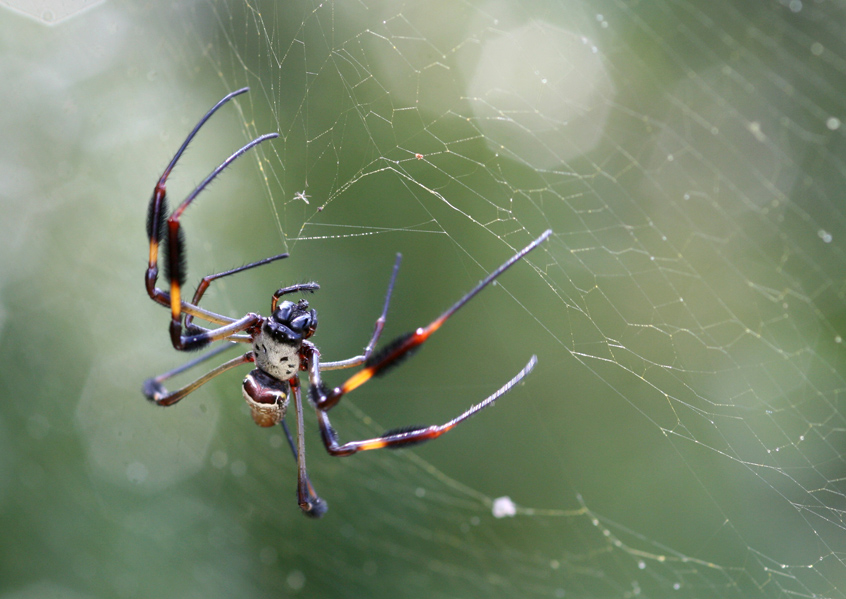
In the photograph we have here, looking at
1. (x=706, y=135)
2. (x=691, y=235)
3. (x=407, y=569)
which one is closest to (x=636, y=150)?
(x=706, y=135)

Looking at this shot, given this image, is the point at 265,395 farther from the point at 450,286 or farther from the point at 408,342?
the point at 450,286

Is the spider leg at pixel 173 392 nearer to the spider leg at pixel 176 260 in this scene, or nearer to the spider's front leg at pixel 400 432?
the spider leg at pixel 176 260

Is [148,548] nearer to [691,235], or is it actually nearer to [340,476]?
[340,476]

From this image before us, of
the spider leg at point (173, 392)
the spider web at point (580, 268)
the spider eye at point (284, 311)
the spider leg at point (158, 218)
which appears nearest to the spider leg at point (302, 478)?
the spider leg at point (173, 392)

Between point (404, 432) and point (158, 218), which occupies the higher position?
point (158, 218)

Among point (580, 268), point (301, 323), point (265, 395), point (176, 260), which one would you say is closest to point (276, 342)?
point (301, 323)

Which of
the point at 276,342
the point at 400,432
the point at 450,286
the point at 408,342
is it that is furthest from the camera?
Result: the point at 450,286

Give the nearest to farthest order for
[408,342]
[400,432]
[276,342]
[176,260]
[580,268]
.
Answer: [408,342]
[176,260]
[400,432]
[276,342]
[580,268]
